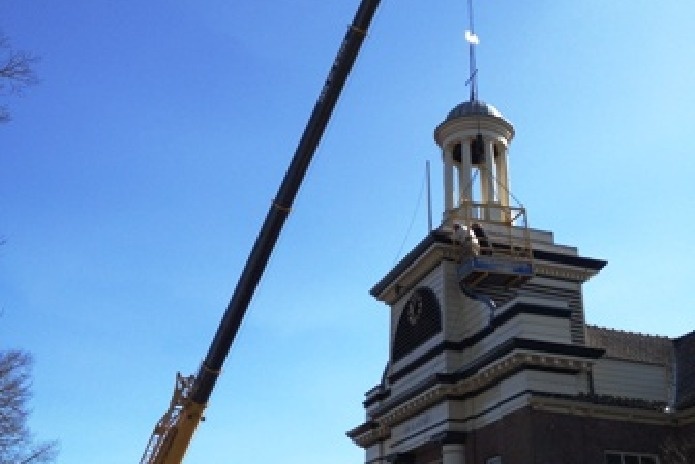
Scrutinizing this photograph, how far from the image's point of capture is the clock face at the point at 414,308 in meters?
36.7

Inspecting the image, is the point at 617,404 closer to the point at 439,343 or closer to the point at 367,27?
the point at 439,343

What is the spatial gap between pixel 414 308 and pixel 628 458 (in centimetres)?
1075

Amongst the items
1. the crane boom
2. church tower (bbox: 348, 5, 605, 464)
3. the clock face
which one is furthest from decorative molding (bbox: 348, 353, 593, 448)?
the crane boom

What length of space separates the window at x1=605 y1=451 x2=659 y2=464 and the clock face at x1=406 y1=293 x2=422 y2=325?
9855 mm

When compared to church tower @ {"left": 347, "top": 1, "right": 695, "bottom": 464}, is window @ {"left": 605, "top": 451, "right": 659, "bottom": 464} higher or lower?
lower

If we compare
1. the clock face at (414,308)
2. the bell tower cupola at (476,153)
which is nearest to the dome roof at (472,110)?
the bell tower cupola at (476,153)

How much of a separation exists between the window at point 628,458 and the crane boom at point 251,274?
503 inches

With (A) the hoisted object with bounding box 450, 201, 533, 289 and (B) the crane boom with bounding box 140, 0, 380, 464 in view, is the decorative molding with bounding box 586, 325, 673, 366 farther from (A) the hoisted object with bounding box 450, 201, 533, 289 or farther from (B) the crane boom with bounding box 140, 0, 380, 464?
(B) the crane boom with bounding box 140, 0, 380, 464

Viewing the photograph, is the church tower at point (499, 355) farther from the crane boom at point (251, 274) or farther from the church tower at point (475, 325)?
the crane boom at point (251, 274)

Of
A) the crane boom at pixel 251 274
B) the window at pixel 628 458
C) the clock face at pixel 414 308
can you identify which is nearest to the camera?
the crane boom at pixel 251 274

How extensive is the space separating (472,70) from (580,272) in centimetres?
1252

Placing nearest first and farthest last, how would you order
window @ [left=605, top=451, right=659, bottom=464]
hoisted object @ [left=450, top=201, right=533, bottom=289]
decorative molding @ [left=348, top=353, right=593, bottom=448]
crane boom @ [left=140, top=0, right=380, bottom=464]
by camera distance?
crane boom @ [left=140, top=0, right=380, bottom=464], decorative molding @ [left=348, top=353, right=593, bottom=448], window @ [left=605, top=451, right=659, bottom=464], hoisted object @ [left=450, top=201, right=533, bottom=289]

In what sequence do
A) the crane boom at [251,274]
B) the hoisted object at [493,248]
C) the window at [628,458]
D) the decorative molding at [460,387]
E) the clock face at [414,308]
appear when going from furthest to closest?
the clock face at [414,308] < the hoisted object at [493,248] < the window at [628,458] < the decorative molding at [460,387] < the crane boom at [251,274]

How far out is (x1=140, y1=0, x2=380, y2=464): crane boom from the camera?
25.9 meters
